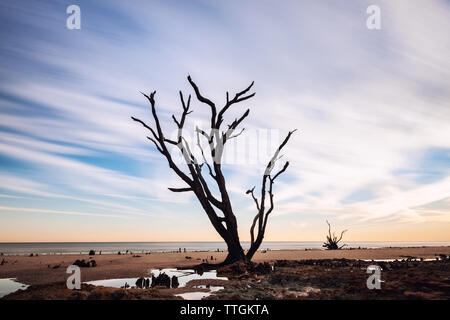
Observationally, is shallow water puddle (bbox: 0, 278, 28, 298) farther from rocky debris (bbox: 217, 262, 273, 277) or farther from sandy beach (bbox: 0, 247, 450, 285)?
rocky debris (bbox: 217, 262, 273, 277)

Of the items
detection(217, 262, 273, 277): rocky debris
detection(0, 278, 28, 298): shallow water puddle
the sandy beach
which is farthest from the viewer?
detection(217, 262, 273, 277): rocky debris

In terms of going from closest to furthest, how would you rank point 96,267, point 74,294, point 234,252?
point 74,294
point 234,252
point 96,267

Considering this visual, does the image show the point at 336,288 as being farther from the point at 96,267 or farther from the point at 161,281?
the point at 96,267

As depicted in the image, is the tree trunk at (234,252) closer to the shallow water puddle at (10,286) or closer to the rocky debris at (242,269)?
the rocky debris at (242,269)

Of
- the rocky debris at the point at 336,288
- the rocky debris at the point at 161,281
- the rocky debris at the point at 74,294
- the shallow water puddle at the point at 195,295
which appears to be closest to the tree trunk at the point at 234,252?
the rocky debris at the point at 336,288

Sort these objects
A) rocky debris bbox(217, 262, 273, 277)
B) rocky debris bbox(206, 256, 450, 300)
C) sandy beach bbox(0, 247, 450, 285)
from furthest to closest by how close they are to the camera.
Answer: rocky debris bbox(217, 262, 273, 277), sandy beach bbox(0, 247, 450, 285), rocky debris bbox(206, 256, 450, 300)

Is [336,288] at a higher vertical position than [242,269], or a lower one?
higher

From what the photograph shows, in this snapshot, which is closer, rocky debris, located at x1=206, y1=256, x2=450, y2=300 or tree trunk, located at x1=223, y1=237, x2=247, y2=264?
rocky debris, located at x1=206, y1=256, x2=450, y2=300

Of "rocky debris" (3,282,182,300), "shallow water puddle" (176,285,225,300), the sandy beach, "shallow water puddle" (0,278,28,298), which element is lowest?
the sandy beach

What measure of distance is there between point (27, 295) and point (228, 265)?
311 inches

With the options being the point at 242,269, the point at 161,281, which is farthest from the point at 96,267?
the point at 242,269

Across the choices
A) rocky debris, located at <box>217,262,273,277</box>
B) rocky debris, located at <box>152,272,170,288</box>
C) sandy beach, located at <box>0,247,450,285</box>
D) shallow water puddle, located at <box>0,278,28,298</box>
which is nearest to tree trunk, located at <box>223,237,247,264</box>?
rocky debris, located at <box>217,262,273,277</box>

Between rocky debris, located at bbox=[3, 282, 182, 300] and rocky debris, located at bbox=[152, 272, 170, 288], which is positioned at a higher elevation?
rocky debris, located at bbox=[3, 282, 182, 300]
